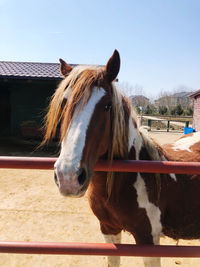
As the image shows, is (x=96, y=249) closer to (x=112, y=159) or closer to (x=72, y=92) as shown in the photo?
(x=112, y=159)

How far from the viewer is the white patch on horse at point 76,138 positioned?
1003 mm

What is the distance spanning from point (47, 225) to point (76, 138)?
2703 mm

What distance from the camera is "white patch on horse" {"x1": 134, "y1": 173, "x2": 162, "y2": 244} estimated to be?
61.1 inches

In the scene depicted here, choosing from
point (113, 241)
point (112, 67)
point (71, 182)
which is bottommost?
point (113, 241)

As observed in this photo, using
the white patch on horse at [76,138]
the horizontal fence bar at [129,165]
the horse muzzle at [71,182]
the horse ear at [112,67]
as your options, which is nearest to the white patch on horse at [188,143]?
the horizontal fence bar at [129,165]

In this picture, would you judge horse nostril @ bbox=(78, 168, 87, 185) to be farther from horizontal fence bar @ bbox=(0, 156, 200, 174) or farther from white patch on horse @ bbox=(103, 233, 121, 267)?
white patch on horse @ bbox=(103, 233, 121, 267)

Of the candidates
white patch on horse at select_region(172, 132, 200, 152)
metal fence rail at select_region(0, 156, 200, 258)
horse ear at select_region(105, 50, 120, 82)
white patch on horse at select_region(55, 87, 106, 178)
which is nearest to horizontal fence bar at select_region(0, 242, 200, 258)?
metal fence rail at select_region(0, 156, 200, 258)

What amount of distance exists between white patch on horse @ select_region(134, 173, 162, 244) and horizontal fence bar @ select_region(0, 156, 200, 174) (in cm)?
50

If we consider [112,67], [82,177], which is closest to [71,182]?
[82,177]

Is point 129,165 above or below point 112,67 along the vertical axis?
below

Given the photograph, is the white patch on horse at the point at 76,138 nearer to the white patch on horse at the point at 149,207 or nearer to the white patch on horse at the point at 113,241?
the white patch on horse at the point at 149,207

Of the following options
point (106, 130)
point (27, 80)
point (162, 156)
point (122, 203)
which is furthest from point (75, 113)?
point (27, 80)

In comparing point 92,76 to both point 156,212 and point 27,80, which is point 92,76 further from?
point 27,80

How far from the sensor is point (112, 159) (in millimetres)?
1241
